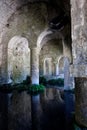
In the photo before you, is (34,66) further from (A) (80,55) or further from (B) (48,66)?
(B) (48,66)

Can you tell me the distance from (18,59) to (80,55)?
1486 centimetres

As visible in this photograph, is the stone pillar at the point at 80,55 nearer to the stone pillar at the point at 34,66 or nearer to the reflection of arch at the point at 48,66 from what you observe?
the stone pillar at the point at 34,66

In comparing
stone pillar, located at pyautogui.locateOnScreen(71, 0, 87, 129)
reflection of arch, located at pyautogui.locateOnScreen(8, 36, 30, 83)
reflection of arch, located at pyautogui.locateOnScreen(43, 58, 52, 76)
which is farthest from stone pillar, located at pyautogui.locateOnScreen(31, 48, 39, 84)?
reflection of arch, located at pyautogui.locateOnScreen(43, 58, 52, 76)

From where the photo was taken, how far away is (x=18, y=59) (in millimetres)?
19062

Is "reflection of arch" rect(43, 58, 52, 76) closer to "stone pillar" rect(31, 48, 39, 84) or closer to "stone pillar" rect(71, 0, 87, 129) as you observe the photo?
"stone pillar" rect(31, 48, 39, 84)

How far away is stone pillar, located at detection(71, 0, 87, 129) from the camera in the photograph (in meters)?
4.57

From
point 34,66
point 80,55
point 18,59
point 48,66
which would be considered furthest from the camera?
point 48,66

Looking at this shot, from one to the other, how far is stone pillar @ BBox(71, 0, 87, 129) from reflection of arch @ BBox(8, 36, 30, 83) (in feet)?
37.7

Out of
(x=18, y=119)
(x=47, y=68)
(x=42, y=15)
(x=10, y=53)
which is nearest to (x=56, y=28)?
(x=42, y=15)

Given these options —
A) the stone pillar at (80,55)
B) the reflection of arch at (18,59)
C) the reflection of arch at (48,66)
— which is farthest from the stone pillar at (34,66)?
the reflection of arch at (48,66)

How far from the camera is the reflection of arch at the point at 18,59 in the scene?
54.2 feet

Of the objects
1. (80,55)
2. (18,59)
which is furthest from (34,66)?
(80,55)

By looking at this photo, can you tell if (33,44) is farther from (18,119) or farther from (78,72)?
(78,72)

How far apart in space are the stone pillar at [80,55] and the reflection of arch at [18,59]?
452 inches
